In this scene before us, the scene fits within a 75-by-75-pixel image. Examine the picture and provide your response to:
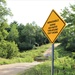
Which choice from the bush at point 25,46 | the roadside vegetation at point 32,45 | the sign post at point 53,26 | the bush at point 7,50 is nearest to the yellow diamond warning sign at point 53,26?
the sign post at point 53,26

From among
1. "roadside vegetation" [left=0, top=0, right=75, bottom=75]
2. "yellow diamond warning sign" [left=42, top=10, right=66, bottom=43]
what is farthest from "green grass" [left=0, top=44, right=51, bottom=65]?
"yellow diamond warning sign" [left=42, top=10, right=66, bottom=43]

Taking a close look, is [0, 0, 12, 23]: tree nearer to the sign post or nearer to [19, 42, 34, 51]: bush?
the sign post

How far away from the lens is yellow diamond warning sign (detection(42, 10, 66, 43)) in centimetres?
712

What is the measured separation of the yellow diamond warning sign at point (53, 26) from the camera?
281 inches

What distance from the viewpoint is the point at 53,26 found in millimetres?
7324

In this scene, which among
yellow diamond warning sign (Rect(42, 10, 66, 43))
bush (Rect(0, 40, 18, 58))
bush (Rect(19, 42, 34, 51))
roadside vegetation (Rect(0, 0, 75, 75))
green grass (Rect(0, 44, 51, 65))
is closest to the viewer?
yellow diamond warning sign (Rect(42, 10, 66, 43))

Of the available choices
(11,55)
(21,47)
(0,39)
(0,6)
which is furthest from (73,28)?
(21,47)

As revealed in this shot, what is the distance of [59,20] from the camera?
7.13 m

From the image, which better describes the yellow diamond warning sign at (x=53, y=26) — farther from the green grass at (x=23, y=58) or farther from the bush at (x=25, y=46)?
the bush at (x=25, y=46)

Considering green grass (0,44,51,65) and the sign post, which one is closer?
the sign post

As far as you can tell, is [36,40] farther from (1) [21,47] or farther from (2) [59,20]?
(2) [59,20]

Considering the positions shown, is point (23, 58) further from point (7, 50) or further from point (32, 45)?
point (32, 45)

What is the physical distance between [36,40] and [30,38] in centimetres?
653

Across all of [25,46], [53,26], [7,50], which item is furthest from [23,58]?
[25,46]
